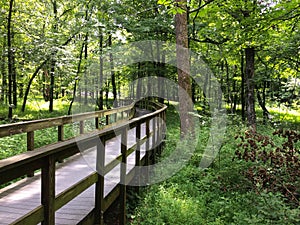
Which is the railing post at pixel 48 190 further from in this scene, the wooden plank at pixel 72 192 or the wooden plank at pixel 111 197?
the wooden plank at pixel 111 197

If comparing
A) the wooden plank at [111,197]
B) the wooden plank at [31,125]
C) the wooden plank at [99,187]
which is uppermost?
the wooden plank at [31,125]

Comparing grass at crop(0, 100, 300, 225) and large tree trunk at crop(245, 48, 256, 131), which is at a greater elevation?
large tree trunk at crop(245, 48, 256, 131)

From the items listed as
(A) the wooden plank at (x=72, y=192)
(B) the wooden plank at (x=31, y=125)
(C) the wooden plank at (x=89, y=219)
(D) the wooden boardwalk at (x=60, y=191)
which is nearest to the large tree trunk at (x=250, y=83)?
(D) the wooden boardwalk at (x=60, y=191)

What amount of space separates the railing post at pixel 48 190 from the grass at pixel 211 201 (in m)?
2.36

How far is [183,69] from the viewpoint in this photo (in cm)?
861

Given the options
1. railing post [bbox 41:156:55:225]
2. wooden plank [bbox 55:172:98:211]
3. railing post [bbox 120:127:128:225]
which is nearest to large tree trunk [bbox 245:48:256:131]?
railing post [bbox 120:127:128:225]

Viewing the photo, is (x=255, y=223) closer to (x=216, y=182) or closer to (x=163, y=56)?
(x=216, y=182)

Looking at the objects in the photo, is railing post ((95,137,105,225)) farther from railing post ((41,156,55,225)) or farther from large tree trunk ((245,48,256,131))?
large tree trunk ((245,48,256,131))

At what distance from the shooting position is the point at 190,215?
4395 mm

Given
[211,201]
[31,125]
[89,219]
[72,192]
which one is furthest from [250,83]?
[72,192]

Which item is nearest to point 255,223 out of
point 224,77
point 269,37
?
point 269,37

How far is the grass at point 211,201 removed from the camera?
11.8ft

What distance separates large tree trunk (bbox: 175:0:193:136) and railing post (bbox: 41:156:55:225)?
22.2 ft

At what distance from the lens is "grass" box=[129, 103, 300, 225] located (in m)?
3.60
